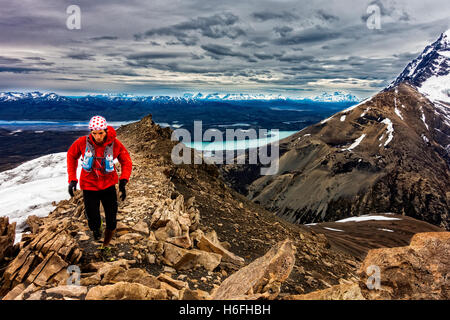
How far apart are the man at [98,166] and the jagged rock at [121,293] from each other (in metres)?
2.83

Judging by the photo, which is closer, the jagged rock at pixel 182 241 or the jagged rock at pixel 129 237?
the jagged rock at pixel 129 237

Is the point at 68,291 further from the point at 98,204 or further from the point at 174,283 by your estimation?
the point at 98,204

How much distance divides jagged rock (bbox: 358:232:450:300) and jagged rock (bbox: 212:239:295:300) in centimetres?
172

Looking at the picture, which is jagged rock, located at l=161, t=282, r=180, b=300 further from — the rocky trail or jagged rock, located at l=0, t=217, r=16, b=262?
jagged rock, located at l=0, t=217, r=16, b=262

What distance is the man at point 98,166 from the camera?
23.2 ft

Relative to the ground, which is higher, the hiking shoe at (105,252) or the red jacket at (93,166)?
the red jacket at (93,166)

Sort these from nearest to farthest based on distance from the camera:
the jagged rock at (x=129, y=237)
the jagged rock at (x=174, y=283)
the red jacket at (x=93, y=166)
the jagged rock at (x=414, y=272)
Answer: the jagged rock at (x=414, y=272), the jagged rock at (x=174, y=283), the red jacket at (x=93, y=166), the jagged rock at (x=129, y=237)

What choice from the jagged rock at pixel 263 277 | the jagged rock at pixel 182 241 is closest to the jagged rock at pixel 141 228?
the jagged rock at pixel 182 241

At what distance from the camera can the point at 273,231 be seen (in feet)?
56.9

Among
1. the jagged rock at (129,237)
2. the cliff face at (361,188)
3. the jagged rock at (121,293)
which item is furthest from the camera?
the cliff face at (361,188)

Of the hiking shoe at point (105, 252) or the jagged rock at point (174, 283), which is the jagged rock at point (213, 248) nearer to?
the hiking shoe at point (105, 252)

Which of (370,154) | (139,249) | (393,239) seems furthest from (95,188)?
(370,154)

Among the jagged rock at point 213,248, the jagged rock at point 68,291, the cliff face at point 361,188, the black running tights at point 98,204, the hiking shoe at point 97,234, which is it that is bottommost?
the cliff face at point 361,188

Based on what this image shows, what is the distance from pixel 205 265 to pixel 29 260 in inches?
182
